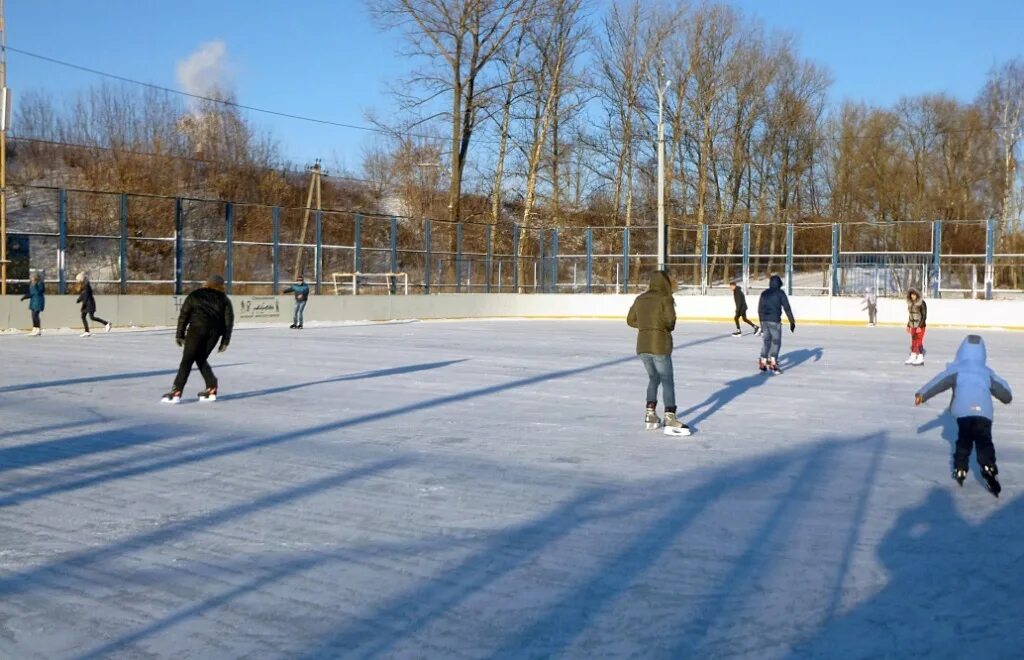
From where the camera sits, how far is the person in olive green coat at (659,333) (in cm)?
958

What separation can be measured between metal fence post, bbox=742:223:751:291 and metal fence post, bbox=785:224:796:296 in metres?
1.47

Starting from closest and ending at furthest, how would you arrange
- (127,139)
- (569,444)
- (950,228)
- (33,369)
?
(569,444)
(33,369)
(950,228)
(127,139)

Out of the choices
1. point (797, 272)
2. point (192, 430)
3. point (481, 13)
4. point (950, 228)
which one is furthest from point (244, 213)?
point (192, 430)

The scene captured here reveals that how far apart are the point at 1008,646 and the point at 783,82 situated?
5395 cm

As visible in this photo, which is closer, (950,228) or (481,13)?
(950,228)

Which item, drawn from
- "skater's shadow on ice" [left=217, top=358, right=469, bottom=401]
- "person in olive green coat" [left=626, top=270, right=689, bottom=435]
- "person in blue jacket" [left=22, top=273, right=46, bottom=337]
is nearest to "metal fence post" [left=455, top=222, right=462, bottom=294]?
"person in blue jacket" [left=22, top=273, right=46, bottom=337]

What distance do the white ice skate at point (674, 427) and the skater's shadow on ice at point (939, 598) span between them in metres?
3.29

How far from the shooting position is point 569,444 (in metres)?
9.11

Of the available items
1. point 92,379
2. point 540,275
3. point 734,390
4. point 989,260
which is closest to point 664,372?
point 734,390

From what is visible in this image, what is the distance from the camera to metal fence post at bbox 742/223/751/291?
124ft

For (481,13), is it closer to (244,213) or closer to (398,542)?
(244,213)

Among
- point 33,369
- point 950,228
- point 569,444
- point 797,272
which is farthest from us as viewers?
point 797,272

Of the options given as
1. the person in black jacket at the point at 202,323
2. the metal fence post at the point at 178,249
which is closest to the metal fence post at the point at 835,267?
the metal fence post at the point at 178,249

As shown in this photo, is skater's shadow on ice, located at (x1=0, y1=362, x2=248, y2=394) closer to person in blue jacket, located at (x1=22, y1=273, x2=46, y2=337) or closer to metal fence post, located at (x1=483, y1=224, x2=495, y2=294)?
person in blue jacket, located at (x1=22, y1=273, x2=46, y2=337)
